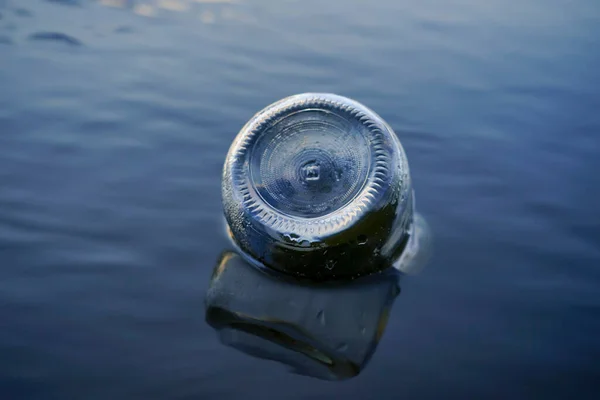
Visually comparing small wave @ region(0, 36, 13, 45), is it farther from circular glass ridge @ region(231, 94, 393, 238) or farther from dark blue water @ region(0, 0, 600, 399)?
circular glass ridge @ region(231, 94, 393, 238)

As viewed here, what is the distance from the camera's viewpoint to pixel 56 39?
17.7 ft

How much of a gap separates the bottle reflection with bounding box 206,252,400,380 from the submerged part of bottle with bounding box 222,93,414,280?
0.11 m

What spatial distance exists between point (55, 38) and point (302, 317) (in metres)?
3.75

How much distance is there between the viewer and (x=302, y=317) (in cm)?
289

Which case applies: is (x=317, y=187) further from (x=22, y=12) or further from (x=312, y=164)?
(x=22, y=12)

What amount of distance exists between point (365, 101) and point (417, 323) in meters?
2.19

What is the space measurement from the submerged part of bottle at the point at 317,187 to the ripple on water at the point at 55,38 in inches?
120

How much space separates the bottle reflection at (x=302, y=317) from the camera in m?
2.75

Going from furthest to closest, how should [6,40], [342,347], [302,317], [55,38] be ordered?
[55,38]
[6,40]
[302,317]
[342,347]

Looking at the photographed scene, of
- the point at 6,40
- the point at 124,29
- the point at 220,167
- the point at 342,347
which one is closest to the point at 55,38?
the point at 6,40

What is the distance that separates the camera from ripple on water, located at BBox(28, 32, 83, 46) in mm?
5363

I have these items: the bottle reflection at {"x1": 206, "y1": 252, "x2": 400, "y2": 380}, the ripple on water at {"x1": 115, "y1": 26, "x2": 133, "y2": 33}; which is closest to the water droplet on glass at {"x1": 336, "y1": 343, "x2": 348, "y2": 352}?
the bottle reflection at {"x1": 206, "y1": 252, "x2": 400, "y2": 380}

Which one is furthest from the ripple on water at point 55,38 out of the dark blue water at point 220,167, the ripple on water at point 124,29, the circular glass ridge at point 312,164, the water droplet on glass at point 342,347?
the water droplet on glass at point 342,347

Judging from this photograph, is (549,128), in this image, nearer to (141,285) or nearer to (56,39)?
(141,285)
